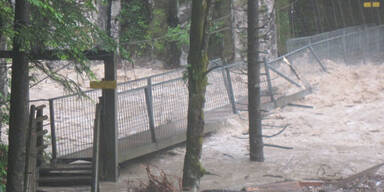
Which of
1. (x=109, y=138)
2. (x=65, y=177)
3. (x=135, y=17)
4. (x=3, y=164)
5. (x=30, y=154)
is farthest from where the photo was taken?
(x=135, y=17)

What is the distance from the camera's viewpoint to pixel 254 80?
10.9m

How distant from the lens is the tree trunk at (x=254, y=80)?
10828 mm

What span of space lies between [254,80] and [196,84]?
280cm

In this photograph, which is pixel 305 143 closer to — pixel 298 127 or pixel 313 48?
pixel 298 127

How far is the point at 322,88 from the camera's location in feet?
53.1

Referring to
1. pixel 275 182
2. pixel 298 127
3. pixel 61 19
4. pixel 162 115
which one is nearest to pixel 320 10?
pixel 298 127

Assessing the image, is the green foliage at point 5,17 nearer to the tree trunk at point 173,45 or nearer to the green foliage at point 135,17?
the tree trunk at point 173,45

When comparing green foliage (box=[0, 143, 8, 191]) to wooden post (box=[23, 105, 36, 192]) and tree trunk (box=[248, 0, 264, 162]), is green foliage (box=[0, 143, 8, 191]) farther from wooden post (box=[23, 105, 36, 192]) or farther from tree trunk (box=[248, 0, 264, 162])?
tree trunk (box=[248, 0, 264, 162])

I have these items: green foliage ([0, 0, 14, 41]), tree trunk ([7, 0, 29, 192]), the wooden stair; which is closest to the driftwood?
the wooden stair

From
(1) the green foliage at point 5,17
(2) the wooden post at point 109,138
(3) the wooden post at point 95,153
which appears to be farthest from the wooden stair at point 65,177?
(1) the green foliage at point 5,17

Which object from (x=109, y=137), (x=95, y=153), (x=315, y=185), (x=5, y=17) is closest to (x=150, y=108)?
(x=109, y=137)

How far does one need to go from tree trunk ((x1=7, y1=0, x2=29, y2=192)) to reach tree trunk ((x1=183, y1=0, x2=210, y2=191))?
2.77 meters

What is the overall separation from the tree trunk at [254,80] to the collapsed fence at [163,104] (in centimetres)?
30

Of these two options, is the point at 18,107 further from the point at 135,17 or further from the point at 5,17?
the point at 135,17
